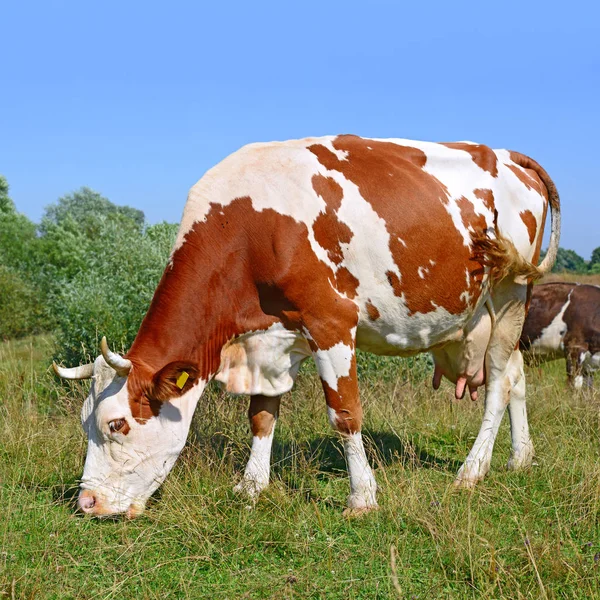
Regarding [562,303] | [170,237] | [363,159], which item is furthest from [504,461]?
[170,237]

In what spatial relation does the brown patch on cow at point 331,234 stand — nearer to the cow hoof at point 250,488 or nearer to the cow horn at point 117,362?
the cow horn at point 117,362

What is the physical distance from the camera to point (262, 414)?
18.7 feet

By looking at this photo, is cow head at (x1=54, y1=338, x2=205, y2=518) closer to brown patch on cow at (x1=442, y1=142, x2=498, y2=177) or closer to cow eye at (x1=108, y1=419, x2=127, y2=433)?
cow eye at (x1=108, y1=419, x2=127, y2=433)

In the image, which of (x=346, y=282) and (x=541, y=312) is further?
(x=541, y=312)

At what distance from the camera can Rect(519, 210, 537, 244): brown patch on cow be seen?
6.24 m

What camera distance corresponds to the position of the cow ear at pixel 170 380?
4832 millimetres

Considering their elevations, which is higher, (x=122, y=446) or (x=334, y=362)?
(x=334, y=362)

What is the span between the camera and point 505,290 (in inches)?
248

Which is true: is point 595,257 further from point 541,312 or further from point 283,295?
point 283,295

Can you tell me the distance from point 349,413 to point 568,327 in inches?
264

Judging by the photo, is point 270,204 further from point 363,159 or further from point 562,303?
point 562,303

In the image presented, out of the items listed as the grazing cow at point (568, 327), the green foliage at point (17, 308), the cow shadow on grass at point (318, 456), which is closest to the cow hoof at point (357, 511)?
the cow shadow on grass at point (318, 456)

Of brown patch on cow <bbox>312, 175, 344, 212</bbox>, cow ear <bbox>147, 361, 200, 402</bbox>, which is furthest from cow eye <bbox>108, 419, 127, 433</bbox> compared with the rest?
brown patch on cow <bbox>312, 175, 344, 212</bbox>

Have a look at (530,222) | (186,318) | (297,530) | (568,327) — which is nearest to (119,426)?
(186,318)
